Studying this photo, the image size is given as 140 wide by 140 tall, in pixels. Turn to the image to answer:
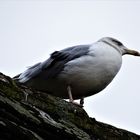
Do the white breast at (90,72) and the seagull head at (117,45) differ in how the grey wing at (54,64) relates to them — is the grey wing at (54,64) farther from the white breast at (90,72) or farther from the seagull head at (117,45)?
the seagull head at (117,45)

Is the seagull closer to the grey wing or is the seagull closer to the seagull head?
the grey wing

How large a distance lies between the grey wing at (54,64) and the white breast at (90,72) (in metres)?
0.10

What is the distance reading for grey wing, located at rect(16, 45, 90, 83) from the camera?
5.31 metres

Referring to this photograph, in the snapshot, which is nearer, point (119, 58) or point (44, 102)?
point (44, 102)

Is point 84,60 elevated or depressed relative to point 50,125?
elevated

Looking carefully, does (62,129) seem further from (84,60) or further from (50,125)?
(84,60)

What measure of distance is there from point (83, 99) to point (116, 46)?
1040 millimetres

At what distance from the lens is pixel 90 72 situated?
5.23m

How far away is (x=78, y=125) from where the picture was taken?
11.6ft

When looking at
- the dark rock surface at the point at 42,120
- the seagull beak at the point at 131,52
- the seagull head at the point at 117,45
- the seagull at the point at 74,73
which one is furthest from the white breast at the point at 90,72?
the dark rock surface at the point at 42,120

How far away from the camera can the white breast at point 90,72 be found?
522cm

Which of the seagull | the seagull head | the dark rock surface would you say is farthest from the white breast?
the dark rock surface

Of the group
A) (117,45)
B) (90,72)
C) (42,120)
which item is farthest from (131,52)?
(42,120)

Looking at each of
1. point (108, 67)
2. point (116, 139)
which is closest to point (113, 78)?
point (108, 67)
